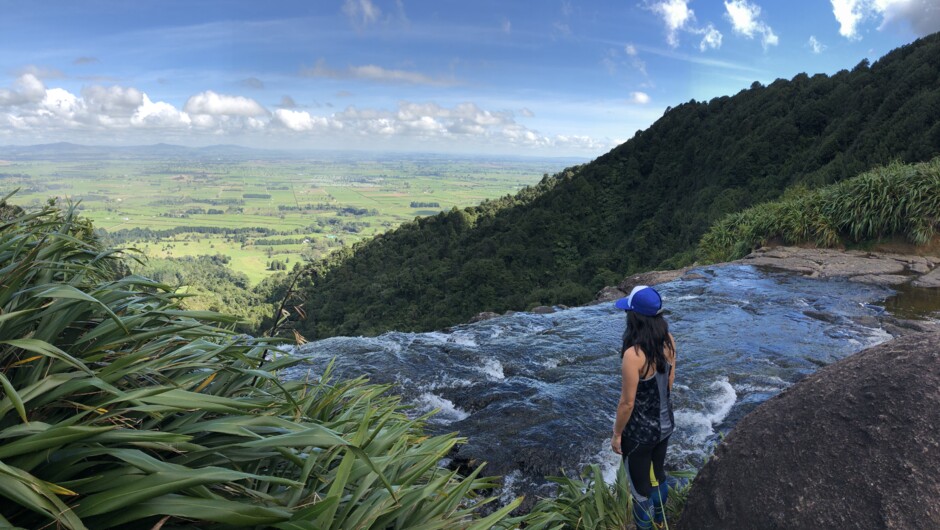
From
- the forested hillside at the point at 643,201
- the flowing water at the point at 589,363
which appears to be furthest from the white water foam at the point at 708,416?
the forested hillside at the point at 643,201

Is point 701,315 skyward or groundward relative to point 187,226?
skyward

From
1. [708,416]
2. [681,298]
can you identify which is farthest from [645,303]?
[681,298]

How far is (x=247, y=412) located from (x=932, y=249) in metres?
13.8

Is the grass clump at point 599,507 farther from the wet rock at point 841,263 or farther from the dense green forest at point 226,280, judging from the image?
the dense green forest at point 226,280

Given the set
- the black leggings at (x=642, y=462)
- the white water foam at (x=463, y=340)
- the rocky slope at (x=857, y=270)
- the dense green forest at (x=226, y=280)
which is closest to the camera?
the black leggings at (x=642, y=462)

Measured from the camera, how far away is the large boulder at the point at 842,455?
2.40 meters

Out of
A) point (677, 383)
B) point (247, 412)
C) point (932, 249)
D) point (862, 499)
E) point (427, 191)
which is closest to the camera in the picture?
point (247, 412)

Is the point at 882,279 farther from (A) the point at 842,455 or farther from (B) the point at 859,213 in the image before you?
(A) the point at 842,455

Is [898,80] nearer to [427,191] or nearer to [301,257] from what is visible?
[301,257]

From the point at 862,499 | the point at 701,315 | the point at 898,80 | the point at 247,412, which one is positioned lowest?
the point at 701,315

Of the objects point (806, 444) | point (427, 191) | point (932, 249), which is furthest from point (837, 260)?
point (427, 191)

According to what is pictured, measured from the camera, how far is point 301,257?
76500mm

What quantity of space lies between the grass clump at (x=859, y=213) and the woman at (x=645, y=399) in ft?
36.5

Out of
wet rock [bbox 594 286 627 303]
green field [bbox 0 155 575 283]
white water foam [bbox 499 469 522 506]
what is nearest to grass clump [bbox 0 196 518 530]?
white water foam [bbox 499 469 522 506]
